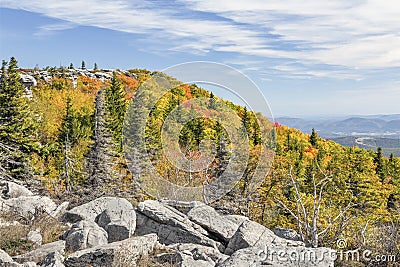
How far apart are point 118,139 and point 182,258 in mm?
31950

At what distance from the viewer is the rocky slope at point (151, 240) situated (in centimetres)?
643

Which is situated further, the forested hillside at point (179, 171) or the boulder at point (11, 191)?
the forested hillside at point (179, 171)

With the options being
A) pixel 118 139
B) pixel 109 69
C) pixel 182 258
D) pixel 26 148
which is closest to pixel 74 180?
pixel 26 148

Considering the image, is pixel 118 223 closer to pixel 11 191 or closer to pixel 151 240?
pixel 151 240

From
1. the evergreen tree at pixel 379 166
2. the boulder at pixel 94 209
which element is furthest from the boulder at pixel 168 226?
the evergreen tree at pixel 379 166

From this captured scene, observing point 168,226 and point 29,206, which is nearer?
point 168,226

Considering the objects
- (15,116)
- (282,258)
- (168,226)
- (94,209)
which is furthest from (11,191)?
(15,116)

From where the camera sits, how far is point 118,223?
31.4ft

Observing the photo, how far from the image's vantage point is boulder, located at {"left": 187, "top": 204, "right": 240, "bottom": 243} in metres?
10.6

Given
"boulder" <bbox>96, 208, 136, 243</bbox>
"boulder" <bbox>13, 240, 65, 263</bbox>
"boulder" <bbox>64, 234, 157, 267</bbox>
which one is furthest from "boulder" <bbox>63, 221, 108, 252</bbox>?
"boulder" <bbox>64, 234, 157, 267</bbox>

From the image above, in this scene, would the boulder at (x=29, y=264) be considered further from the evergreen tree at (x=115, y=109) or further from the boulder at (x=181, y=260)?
the evergreen tree at (x=115, y=109)

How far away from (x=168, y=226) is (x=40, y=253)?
3.73 meters

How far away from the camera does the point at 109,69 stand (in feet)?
324

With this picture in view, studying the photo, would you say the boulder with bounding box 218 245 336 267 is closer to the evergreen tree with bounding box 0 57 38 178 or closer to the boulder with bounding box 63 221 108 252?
the boulder with bounding box 63 221 108 252
